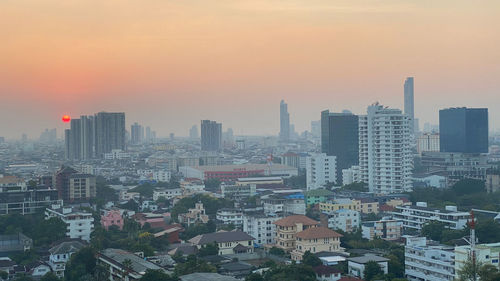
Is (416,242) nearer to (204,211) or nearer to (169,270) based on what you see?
(169,270)

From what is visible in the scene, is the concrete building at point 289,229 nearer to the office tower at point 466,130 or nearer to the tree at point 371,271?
the tree at point 371,271

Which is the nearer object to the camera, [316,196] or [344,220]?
[344,220]

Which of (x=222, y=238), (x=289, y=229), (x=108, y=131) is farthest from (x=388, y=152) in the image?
(x=108, y=131)

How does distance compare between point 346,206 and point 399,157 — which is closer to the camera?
point 346,206

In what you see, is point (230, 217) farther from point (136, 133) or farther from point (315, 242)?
point (136, 133)

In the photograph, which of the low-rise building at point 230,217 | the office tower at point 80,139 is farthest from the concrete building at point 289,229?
the office tower at point 80,139

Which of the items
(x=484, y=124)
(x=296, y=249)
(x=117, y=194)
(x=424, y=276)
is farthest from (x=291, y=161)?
(x=424, y=276)
